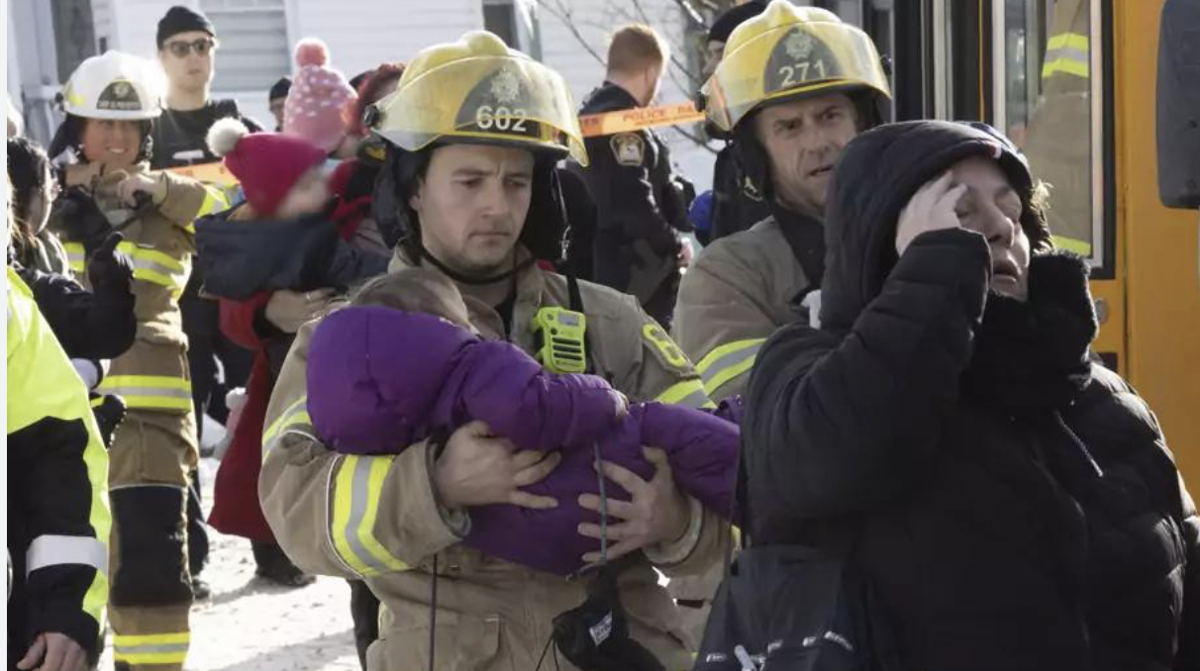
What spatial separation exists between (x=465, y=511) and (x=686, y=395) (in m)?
0.51

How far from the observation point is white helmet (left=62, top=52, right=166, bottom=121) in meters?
8.18

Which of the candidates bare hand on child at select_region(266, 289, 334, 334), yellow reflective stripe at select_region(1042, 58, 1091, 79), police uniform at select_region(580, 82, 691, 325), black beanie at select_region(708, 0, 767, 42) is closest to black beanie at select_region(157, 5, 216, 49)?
police uniform at select_region(580, 82, 691, 325)

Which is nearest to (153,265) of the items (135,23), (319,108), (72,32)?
(319,108)

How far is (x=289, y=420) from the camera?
379cm

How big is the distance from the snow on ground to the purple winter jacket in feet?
13.4

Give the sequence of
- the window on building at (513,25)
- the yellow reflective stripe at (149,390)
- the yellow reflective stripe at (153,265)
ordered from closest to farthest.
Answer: the yellow reflective stripe at (149,390), the yellow reflective stripe at (153,265), the window on building at (513,25)

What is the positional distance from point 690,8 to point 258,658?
9204 millimetres

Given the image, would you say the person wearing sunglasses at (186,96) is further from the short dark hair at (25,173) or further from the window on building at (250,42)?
the window on building at (250,42)

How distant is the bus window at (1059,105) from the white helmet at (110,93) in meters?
3.39

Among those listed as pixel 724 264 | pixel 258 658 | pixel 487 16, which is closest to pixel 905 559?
pixel 724 264

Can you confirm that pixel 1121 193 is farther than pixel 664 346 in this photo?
Yes

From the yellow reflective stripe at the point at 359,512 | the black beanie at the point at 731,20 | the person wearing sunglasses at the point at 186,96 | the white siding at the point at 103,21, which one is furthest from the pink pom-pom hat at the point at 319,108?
the white siding at the point at 103,21

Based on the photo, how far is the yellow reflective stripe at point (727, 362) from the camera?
4445mm

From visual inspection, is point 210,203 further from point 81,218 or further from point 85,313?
point 85,313
